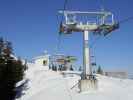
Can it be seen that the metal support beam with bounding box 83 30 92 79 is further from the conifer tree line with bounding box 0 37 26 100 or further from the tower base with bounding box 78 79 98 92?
the conifer tree line with bounding box 0 37 26 100

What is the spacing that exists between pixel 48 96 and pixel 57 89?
7.41 ft

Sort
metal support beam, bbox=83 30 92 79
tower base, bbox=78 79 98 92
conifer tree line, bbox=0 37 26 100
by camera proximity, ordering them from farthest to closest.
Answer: conifer tree line, bbox=0 37 26 100, metal support beam, bbox=83 30 92 79, tower base, bbox=78 79 98 92

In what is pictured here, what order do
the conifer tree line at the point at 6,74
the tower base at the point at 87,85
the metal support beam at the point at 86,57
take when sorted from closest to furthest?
the tower base at the point at 87,85
the metal support beam at the point at 86,57
the conifer tree line at the point at 6,74

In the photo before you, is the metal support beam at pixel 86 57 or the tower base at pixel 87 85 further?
the metal support beam at pixel 86 57

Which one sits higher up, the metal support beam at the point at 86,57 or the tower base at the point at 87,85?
the metal support beam at the point at 86,57

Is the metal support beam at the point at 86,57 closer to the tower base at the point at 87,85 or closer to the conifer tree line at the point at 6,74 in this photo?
the tower base at the point at 87,85

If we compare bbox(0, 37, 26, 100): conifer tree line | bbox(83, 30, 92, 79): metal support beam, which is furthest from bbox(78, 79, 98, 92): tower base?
bbox(0, 37, 26, 100): conifer tree line

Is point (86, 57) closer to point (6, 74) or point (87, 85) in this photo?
point (87, 85)

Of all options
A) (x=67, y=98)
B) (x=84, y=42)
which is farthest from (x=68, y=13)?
(x=67, y=98)

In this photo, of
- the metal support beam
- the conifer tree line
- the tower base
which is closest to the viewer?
the tower base

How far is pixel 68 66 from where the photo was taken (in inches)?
2584

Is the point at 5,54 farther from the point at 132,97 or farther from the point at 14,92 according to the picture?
the point at 132,97

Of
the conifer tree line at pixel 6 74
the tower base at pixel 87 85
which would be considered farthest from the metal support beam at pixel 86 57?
the conifer tree line at pixel 6 74

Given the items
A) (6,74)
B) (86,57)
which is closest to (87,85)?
(86,57)
